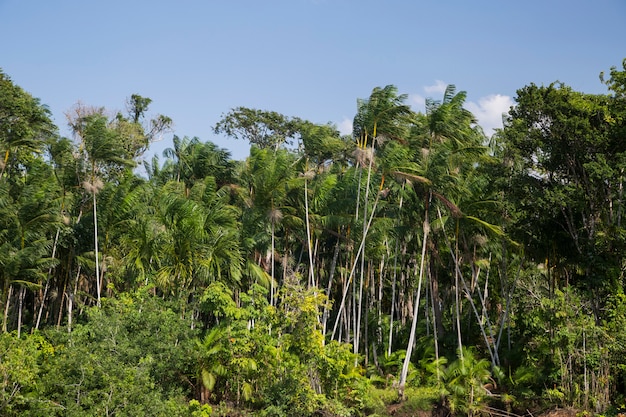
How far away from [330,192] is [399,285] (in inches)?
261

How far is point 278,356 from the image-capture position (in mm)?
16453

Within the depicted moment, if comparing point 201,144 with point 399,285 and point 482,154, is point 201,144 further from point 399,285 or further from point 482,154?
point 482,154

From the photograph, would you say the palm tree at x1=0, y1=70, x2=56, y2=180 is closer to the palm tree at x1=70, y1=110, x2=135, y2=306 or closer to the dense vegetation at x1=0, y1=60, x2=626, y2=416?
the dense vegetation at x1=0, y1=60, x2=626, y2=416

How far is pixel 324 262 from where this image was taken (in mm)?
27062

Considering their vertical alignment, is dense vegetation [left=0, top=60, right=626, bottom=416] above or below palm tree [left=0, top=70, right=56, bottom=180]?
below

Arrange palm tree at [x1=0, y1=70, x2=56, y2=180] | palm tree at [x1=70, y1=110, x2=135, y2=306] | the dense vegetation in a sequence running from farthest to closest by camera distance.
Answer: palm tree at [x1=70, y1=110, x2=135, y2=306] → palm tree at [x1=0, y1=70, x2=56, y2=180] → the dense vegetation

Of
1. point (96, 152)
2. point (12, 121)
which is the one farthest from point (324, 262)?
point (12, 121)

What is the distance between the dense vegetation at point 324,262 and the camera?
53.4 ft

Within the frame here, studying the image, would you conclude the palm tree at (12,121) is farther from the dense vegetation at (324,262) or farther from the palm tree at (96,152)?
the palm tree at (96,152)

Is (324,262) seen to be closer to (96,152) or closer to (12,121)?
(96,152)

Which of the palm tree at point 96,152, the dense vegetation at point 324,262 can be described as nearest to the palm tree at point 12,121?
→ the dense vegetation at point 324,262

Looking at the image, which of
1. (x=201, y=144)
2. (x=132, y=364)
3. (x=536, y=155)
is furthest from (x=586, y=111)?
(x=201, y=144)

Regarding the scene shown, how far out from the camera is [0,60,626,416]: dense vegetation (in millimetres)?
16281

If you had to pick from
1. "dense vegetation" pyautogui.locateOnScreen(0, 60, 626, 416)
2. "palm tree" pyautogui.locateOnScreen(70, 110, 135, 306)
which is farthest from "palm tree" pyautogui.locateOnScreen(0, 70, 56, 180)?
"palm tree" pyautogui.locateOnScreen(70, 110, 135, 306)
